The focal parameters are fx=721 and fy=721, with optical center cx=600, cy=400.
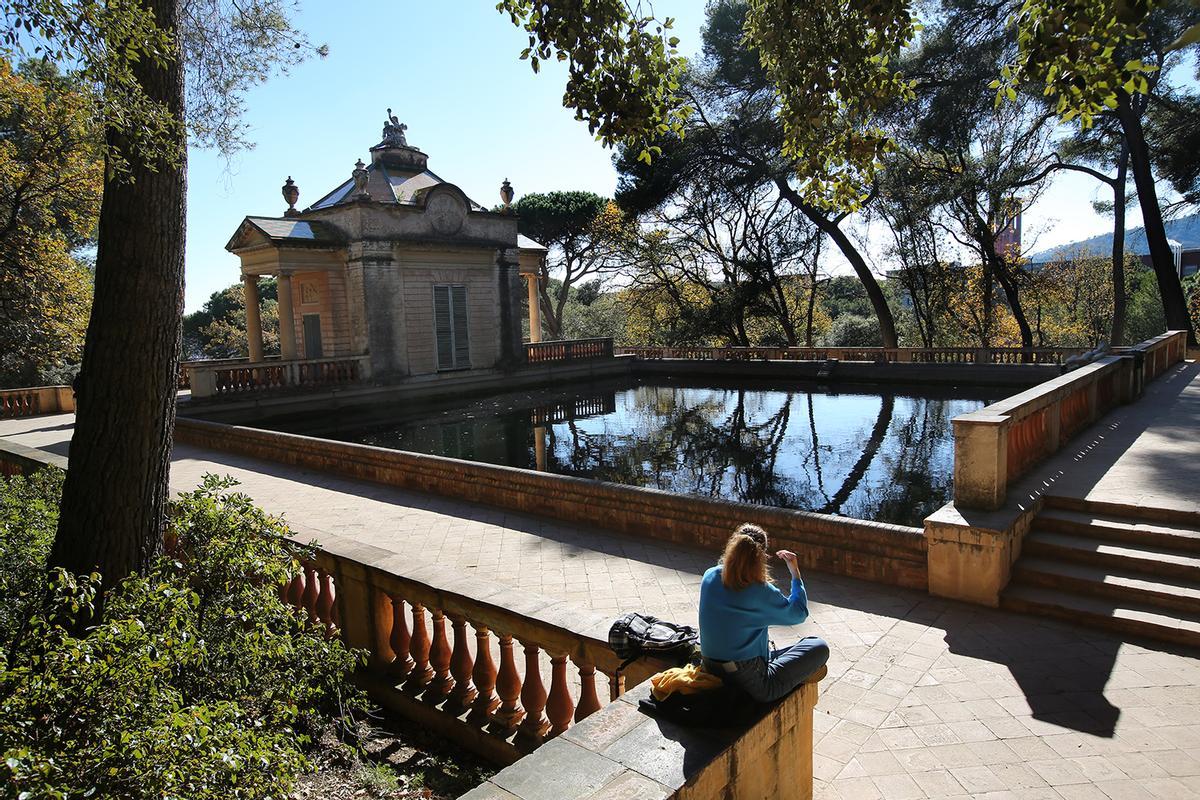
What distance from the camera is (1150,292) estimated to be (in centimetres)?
3281

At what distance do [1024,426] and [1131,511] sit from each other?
136cm

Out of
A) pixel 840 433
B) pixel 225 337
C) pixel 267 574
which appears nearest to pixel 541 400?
pixel 840 433

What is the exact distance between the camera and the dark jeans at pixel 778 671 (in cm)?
285

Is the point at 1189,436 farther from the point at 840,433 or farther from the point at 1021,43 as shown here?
the point at 1021,43

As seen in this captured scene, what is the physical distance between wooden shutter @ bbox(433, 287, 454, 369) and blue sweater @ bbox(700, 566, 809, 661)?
74.3 feet

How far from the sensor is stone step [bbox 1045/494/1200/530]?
5.97m

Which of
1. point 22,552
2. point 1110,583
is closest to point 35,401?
point 22,552

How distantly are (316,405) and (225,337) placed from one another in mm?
30119

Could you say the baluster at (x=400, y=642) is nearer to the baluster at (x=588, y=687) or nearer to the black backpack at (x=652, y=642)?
the baluster at (x=588, y=687)

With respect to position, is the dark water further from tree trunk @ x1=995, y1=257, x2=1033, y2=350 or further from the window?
tree trunk @ x1=995, y1=257, x2=1033, y2=350

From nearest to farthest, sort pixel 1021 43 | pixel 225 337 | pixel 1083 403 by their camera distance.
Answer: pixel 1021 43 → pixel 1083 403 → pixel 225 337

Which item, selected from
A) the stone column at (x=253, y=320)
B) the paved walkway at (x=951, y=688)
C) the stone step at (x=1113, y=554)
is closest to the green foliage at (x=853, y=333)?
the stone column at (x=253, y=320)

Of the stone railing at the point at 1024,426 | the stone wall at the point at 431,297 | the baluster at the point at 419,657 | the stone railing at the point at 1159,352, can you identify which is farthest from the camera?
the stone wall at the point at 431,297

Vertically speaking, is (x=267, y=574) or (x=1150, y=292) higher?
(x=1150, y=292)
